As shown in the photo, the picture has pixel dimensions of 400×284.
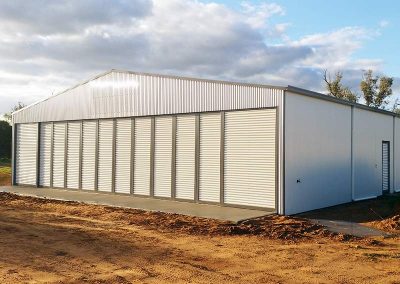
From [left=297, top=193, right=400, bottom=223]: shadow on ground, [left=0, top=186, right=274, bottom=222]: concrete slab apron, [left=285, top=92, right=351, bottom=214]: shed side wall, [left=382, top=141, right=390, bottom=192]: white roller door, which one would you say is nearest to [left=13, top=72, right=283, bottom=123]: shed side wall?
[left=285, top=92, right=351, bottom=214]: shed side wall

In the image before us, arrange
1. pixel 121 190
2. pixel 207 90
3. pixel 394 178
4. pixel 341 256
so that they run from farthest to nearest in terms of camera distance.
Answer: pixel 394 178 → pixel 121 190 → pixel 207 90 → pixel 341 256

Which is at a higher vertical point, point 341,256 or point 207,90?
point 207,90

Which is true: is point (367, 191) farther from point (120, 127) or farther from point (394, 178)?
point (120, 127)

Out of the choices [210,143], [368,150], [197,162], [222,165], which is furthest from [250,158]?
[368,150]

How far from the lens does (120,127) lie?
19.2 metres

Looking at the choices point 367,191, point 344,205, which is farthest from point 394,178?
point 344,205

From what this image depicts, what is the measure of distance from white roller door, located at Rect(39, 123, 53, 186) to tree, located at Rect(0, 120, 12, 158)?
29193 mm

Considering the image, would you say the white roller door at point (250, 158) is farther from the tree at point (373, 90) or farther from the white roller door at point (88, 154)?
the tree at point (373, 90)

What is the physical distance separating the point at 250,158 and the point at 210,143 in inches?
71.1

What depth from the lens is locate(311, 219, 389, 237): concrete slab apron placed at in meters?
11.5

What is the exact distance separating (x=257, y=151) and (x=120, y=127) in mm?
6921

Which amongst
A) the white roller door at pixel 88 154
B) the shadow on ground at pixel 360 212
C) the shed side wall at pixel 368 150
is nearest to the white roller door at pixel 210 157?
the shadow on ground at pixel 360 212

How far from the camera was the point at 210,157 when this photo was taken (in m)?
16.0

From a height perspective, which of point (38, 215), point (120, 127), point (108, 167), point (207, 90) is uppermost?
point (207, 90)
